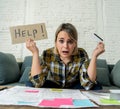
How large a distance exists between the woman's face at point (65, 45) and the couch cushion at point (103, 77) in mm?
999

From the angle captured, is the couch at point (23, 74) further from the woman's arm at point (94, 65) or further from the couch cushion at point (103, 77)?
the woman's arm at point (94, 65)

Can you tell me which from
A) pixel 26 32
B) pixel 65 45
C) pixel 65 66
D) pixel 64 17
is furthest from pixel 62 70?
pixel 64 17

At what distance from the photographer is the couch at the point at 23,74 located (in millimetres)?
2080

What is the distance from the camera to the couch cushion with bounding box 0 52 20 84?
6.79ft

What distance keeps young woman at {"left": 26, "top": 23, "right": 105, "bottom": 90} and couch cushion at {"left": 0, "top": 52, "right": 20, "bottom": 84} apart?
0.92 meters

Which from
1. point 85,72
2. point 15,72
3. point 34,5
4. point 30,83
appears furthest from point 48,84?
point 34,5

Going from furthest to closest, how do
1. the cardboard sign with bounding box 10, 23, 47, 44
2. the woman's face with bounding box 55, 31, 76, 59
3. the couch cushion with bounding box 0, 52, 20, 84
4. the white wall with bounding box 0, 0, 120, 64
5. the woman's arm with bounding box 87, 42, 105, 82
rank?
the white wall with bounding box 0, 0, 120, 64 → the couch cushion with bounding box 0, 52, 20, 84 → the woman's face with bounding box 55, 31, 76, 59 → the woman's arm with bounding box 87, 42, 105, 82 → the cardboard sign with bounding box 10, 23, 47, 44

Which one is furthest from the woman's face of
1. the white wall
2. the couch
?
the white wall

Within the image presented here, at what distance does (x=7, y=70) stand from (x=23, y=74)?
0.21 meters

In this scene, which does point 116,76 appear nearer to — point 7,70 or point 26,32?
point 7,70

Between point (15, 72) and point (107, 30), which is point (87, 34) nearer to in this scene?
point (107, 30)

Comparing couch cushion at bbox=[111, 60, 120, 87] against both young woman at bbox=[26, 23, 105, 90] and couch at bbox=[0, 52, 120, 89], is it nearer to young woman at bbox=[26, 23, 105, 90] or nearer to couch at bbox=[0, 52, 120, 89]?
couch at bbox=[0, 52, 120, 89]

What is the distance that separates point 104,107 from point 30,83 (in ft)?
2.33

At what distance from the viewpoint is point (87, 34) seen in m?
2.63
